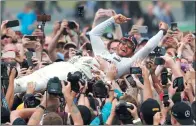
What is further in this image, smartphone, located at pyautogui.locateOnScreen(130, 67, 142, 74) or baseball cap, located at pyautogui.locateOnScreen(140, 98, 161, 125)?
smartphone, located at pyautogui.locateOnScreen(130, 67, 142, 74)

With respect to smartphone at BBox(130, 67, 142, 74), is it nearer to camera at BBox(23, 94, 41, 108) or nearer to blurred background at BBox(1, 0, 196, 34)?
camera at BBox(23, 94, 41, 108)

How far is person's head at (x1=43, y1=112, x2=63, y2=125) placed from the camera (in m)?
8.41

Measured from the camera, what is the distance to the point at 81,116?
8.70m

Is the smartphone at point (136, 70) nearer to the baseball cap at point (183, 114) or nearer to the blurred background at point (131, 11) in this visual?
the baseball cap at point (183, 114)

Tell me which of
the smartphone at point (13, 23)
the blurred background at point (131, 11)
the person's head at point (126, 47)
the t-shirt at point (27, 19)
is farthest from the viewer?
the blurred background at point (131, 11)

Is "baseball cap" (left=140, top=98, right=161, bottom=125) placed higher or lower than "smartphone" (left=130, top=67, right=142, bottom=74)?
lower

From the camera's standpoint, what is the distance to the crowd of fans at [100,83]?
8.65m

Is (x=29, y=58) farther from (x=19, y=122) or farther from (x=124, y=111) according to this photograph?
(x=124, y=111)

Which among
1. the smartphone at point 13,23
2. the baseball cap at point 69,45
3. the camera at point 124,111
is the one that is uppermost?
the smartphone at point 13,23

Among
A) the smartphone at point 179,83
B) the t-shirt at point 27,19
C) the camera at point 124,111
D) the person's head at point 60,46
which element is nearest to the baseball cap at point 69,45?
the person's head at point 60,46

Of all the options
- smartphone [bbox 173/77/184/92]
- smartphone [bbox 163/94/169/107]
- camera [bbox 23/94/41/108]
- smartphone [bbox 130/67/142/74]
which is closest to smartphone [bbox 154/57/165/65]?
smartphone [bbox 130/67/142/74]

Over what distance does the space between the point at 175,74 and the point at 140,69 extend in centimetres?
49

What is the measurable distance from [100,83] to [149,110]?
80 cm

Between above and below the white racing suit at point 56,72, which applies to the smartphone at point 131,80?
below
